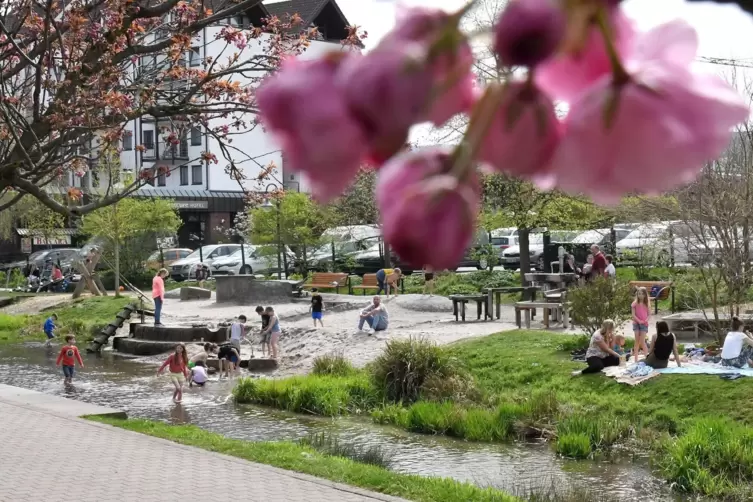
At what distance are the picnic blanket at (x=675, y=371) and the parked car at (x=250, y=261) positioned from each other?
85.4ft

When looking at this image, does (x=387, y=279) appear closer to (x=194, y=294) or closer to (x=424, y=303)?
(x=424, y=303)

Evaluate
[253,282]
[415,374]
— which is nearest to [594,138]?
[415,374]

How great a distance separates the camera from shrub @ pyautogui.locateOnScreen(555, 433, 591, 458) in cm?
1457

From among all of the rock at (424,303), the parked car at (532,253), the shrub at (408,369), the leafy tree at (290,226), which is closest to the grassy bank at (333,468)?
the shrub at (408,369)

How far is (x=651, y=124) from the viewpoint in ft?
2.03

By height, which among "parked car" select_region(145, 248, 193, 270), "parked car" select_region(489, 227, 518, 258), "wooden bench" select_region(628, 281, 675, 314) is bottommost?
"wooden bench" select_region(628, 281, 675, 314)

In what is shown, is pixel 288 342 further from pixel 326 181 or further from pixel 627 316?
pixel 326 181

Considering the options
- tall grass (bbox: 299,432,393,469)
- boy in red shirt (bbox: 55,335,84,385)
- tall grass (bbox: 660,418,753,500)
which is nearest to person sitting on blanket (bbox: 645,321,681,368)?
tall grass (bbox: 660,418,753,500)

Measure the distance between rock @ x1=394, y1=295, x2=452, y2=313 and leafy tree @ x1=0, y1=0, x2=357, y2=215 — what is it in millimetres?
18749

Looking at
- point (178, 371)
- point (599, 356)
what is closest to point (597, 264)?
point (599, 356)

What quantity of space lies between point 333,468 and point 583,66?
11617 mm

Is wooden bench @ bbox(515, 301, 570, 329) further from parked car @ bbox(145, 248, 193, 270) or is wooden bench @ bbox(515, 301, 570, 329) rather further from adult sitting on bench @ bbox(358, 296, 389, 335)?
parked car @ bbox(145, 248, 193, 270)

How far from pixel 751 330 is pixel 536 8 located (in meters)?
20.8

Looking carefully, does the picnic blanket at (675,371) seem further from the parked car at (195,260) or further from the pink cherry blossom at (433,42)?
the parked car at (195,260)
